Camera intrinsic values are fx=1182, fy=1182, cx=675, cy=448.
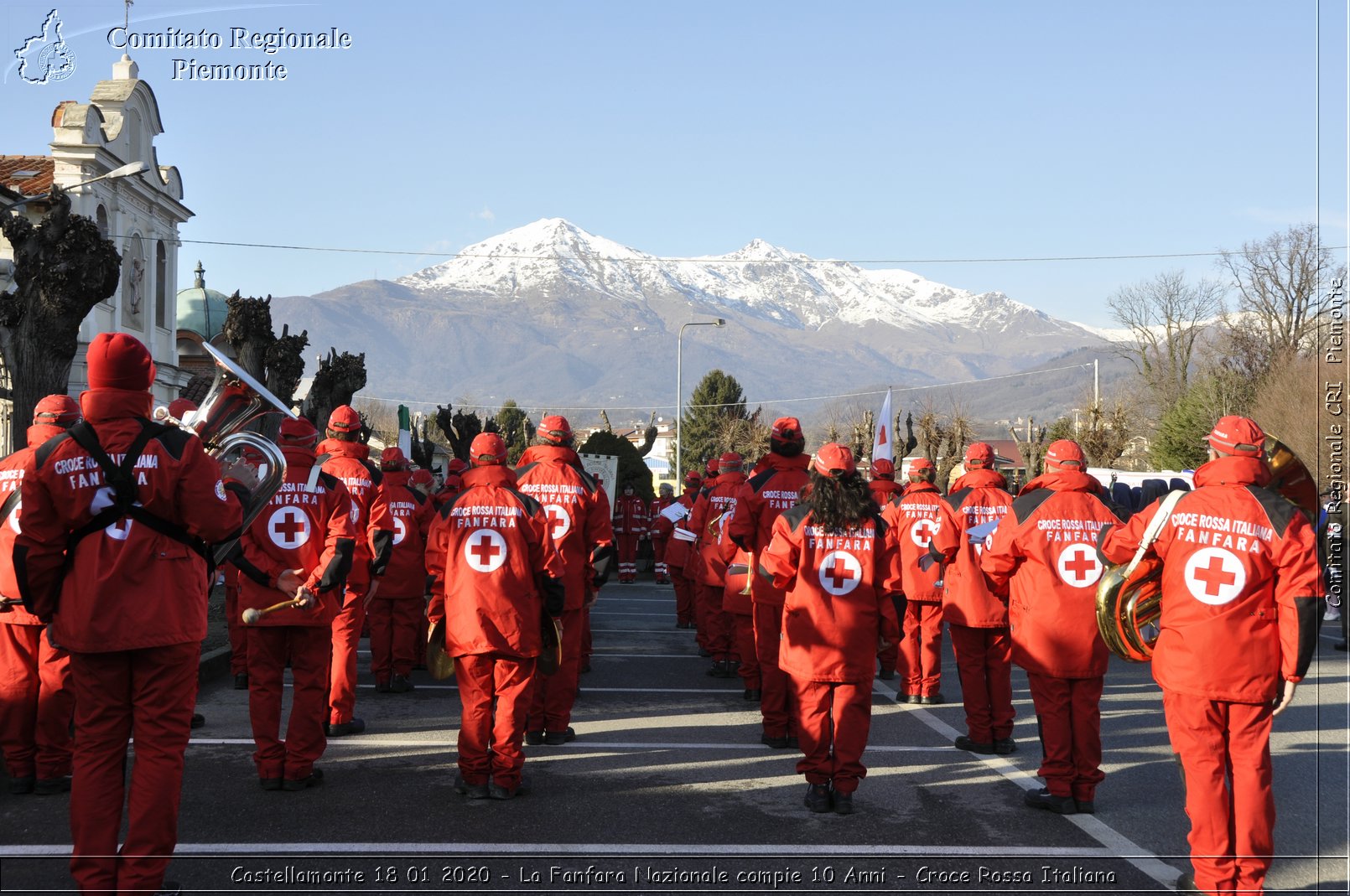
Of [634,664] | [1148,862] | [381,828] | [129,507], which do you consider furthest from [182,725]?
[634,664]

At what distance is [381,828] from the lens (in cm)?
605

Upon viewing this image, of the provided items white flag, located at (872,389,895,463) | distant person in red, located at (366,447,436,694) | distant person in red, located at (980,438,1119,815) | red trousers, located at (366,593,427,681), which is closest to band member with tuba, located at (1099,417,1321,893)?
distant person in red, located at (980,438,1119,815)

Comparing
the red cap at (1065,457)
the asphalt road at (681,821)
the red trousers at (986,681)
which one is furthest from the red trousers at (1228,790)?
the red trousers at (986,681)

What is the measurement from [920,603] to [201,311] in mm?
40623

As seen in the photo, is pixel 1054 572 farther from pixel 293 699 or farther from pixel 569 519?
pixel 293 699

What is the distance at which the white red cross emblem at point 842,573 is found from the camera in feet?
22.1

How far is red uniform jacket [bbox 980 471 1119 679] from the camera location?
6688 millimetres

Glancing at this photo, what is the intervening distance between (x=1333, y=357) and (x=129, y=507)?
321 inches

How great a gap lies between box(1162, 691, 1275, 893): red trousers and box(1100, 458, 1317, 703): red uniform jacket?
0.11 meters

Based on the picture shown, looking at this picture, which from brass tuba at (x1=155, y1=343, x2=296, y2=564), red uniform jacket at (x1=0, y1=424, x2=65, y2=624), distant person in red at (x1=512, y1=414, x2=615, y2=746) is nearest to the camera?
brass tuba at (x1=155, y1=343, x2=296, y2=564)

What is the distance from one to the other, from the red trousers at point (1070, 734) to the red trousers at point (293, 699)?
417 centimetres

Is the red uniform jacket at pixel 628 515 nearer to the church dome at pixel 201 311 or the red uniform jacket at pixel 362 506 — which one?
the red uniform jacket at pixel 362 506

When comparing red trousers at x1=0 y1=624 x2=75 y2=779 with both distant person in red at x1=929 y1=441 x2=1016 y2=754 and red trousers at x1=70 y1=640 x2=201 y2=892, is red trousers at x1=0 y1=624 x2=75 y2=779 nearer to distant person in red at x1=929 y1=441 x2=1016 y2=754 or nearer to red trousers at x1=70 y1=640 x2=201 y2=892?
red trousers at x1=70 y1=640 x2=201 y2=892

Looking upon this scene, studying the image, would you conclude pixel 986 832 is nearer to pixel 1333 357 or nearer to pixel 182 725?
pixel 182 725
